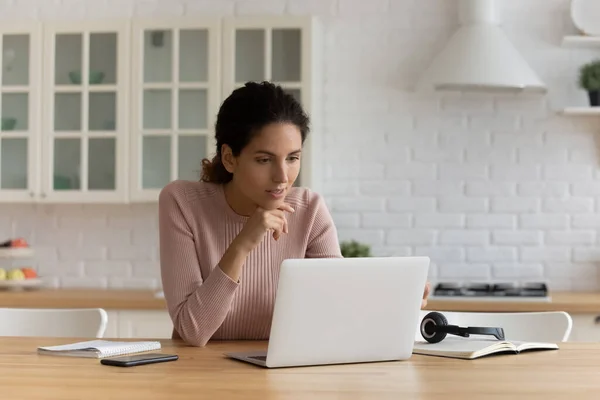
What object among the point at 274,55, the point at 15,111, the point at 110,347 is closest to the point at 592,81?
the point at 274,55

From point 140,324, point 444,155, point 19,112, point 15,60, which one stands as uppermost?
point 15,60

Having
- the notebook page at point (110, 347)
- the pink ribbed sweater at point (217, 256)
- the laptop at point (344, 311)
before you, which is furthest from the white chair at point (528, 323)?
the notebook page at point (110, 347)

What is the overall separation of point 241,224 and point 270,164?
0.26 metres

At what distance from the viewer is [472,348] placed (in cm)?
A: 215

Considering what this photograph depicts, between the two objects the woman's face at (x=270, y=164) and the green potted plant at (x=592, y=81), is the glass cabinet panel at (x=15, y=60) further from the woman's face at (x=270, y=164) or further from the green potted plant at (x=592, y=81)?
the green potted plant at (x=592, y=81)

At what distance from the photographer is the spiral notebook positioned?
2117 millimetres

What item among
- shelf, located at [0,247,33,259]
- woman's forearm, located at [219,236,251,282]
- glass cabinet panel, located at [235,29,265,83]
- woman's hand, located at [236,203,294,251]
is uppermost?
glass cabinet panel, located at [235,29,265,83]

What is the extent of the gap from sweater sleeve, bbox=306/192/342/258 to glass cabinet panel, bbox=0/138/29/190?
2.21 m

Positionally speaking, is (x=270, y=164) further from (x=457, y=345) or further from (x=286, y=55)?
(x=286, y=55)

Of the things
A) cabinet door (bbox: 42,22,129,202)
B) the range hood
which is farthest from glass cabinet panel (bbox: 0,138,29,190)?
the range hood

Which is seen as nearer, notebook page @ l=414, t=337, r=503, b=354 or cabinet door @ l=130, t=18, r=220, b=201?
notebook page @ l=414, t=337, r=503, b=354

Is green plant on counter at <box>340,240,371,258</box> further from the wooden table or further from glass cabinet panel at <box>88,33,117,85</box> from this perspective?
the wooden table

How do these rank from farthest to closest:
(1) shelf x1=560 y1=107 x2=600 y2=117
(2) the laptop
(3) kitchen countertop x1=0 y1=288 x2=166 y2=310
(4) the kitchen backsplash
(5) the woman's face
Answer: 1. (4) the kitchen backsplash
2. (1) shelf x1=560 y1=107 x2=600 y2=117
3. (3) kitchen countertop x1=0 y1=288 x2=166 y2=310
4. (5) the woman's face
5. (2) the laptop

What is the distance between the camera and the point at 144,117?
4426 mm
